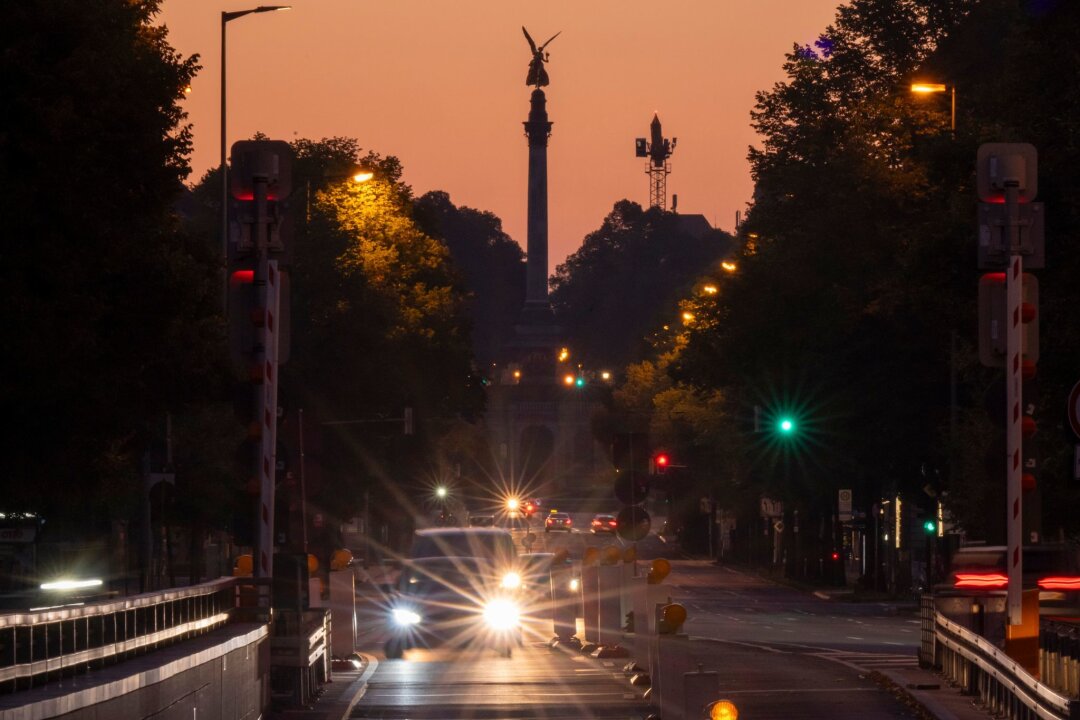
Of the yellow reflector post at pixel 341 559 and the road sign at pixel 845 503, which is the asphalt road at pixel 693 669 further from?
the road sign at pixel 845 503

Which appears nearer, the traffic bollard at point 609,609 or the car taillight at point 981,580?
the car taillight at point 981,580

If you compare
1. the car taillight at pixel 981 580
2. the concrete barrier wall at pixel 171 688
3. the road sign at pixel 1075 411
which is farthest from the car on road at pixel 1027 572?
the concrete barrier wall at pixel 171 688

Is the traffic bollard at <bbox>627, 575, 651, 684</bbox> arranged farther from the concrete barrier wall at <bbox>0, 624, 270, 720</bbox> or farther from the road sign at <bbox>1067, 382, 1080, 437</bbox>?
the road sign at <bbox>1067, 382, 1080, 437</bbox>

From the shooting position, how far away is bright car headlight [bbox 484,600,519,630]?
1265 inches

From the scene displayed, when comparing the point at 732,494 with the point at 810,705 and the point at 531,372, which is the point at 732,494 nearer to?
the point at 810,705

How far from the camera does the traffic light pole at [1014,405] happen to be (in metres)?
18.1

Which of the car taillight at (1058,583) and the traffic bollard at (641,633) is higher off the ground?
the car taillight at (1058,583)

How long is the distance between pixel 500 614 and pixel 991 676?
14.8m

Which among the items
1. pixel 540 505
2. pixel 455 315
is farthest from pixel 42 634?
pixel 540 505

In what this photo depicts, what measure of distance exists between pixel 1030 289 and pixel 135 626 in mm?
10357

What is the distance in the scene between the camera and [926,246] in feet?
117

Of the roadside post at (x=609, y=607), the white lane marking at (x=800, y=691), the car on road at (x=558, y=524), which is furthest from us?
the car on road at (x=558, y=524)

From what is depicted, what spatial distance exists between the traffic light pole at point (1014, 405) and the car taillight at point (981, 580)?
9.22 m

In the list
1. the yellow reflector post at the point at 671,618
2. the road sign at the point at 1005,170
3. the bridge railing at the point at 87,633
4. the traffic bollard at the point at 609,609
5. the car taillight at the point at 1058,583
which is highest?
the road sign at the point at 1005,170
